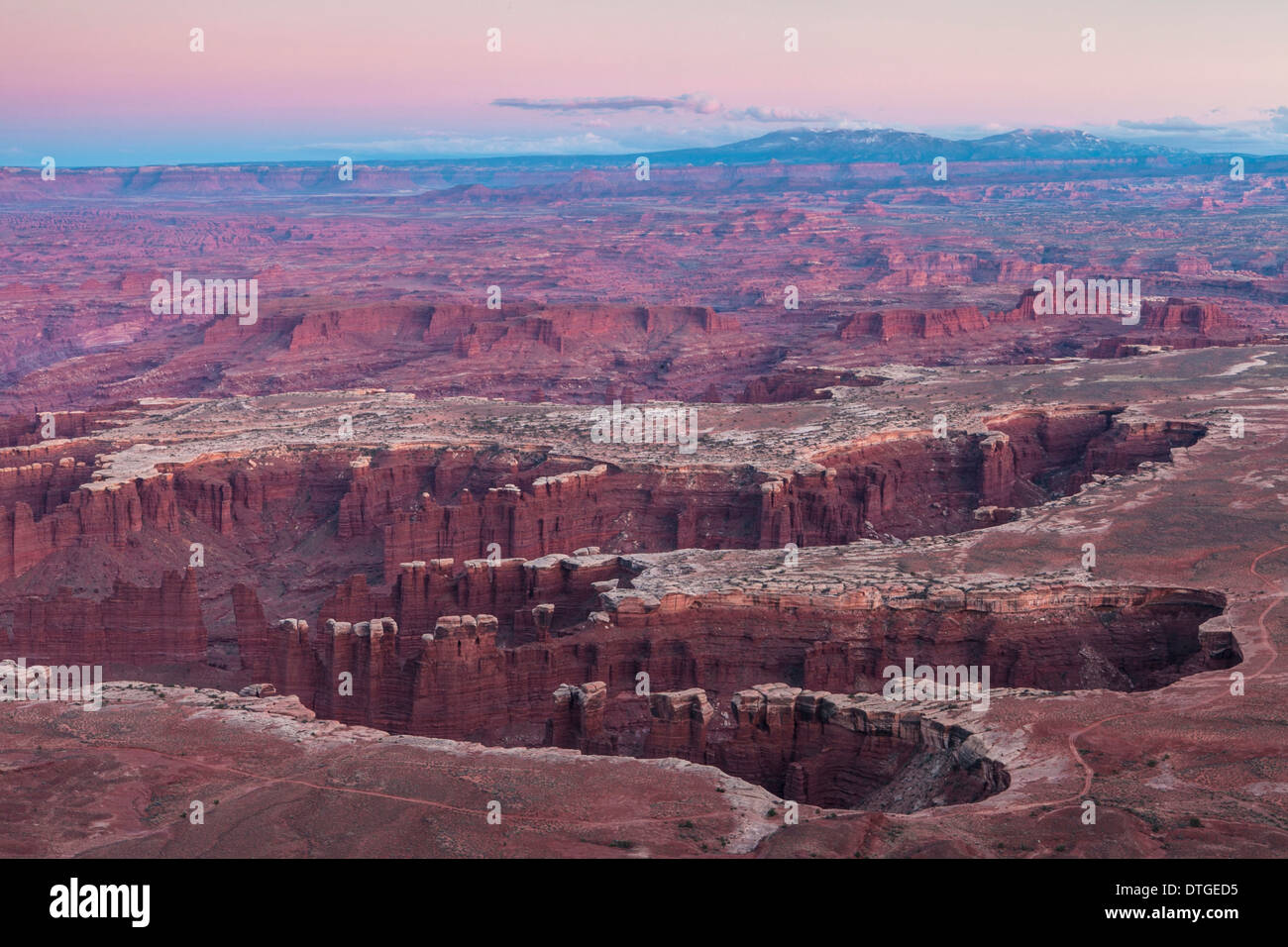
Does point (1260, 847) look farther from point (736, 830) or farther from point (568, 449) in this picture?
point (568, 449)

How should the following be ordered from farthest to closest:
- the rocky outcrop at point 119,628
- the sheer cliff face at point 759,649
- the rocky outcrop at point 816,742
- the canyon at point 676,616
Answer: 1. the rocky outcrop at point 119,628
2. the sheer cliff face at point 759,649
3. the rocky outcrop at point 816,742
4. the canyon at point 676,616

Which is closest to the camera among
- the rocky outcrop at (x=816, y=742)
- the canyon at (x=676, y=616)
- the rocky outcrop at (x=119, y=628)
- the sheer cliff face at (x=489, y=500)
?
the canyon at (x=676, y=616)

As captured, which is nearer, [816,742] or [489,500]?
[816,742]

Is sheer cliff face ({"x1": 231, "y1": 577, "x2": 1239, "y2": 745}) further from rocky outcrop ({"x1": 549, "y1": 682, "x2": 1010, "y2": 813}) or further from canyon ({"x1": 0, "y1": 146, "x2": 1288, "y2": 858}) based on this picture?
rocky outcrop ({"x1": 549, "y1": 682, "x2": 1010, "y2": 813})

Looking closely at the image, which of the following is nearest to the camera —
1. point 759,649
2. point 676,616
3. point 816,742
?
point 816,742

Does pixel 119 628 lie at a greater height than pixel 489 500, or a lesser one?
lesser

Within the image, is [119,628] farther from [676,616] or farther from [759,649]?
[759,649]

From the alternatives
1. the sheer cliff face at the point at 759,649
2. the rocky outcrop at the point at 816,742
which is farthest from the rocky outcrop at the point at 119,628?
the rocky outcrop at the point at 816,742

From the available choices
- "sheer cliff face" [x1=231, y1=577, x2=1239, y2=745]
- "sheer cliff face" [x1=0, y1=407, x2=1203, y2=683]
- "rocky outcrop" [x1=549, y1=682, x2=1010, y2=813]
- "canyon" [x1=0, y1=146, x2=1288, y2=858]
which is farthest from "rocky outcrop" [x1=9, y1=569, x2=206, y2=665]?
"rocky outcrop" [x1=549, y1=682, x2=1010, y2=813]

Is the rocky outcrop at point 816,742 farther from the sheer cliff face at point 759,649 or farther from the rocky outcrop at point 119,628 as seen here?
the rocky outcrop at point 119,628

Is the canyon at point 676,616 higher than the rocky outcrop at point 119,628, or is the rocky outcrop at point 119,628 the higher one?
the canyon at point 676,616

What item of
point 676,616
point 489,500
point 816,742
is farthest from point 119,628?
point 816,742
